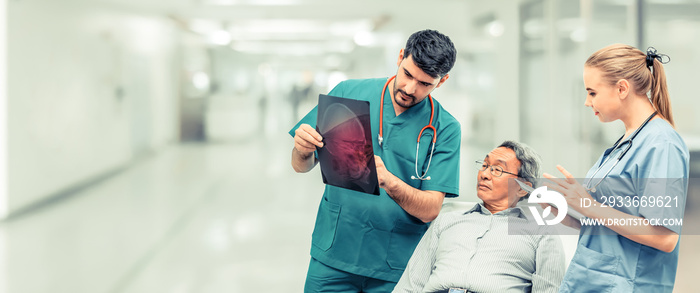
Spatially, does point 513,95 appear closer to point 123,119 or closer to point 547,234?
point 547,234

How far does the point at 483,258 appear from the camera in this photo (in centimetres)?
158

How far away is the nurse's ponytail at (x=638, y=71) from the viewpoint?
1.15 m

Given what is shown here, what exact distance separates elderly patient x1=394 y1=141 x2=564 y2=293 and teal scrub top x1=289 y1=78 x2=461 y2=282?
8 centimetres

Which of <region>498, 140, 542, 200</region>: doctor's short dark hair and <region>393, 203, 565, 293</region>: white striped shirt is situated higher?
<region>498, 140, 542, 200</region>: doctor's short dark hair

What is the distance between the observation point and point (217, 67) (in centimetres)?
394

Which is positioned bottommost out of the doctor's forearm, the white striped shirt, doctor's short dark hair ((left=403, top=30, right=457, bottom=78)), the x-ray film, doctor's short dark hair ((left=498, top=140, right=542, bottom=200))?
the white striped shirt

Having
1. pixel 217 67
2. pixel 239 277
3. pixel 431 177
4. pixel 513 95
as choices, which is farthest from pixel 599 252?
pixel 217 67

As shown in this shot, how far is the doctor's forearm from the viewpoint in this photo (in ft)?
4.51

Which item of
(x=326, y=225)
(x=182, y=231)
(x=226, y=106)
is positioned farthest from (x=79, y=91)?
(x=326, y=225)

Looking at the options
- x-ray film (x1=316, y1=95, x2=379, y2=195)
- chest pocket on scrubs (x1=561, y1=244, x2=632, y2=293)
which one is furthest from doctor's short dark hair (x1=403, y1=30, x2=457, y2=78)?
chest pocket on scrubs (x1=561, y1=244, x2=632, y2=293)

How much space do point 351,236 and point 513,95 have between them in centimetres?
265

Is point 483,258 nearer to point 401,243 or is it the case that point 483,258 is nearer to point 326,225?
point 401,243

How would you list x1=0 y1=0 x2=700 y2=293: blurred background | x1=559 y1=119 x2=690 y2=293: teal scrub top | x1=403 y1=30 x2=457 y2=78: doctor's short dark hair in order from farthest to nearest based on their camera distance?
x1=0 y1=0 x2=700 y2=293: blurred background, x1=403 y1=30 x2=457 y2=78: doctor's short dark hair, x1=559 y1=119 x2=690 y2=293: teal scrub top

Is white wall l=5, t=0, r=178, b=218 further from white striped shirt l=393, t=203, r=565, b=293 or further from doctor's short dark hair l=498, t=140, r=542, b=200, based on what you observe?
doctor's short dark hair l=498, t=140, r=542, b=200
